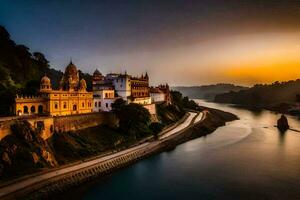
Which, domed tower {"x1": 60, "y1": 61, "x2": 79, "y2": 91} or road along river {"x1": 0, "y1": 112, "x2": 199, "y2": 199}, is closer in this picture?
road along river {"x1": 0, "y1": 112, "x2": 199, "y2": 199}

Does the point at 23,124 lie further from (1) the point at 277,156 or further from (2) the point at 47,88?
(1) the point at 277,156

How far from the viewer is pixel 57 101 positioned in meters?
47.8

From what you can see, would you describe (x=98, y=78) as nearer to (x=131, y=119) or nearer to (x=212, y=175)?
(x=131, y=119)

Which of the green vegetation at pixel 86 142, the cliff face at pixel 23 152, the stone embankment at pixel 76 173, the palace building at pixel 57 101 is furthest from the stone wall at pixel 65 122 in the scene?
the stone embankment at pixel 76 173

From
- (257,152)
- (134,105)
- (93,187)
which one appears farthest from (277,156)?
(93,187)

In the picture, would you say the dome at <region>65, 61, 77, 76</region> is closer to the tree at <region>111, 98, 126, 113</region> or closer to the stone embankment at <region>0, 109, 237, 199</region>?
the tree at <region>111, 98, 126, 113</region>

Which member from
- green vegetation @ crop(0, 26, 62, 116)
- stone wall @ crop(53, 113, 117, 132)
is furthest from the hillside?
stone wall @ crop(53, 113, 117, 132)

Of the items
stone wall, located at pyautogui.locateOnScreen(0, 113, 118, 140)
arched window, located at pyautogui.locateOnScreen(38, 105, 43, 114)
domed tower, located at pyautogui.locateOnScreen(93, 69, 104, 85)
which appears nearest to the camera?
stone wall, located at pyautogui.locateOnScreen(0, 113, 118, 140)

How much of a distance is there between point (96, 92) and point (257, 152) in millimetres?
31793

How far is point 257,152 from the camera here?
55188mm

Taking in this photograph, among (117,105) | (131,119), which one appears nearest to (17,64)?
(117,105)

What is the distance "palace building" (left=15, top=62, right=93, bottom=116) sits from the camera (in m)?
44.3

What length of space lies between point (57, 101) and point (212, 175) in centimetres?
2527

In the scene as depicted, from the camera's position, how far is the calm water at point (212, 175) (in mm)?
34938
